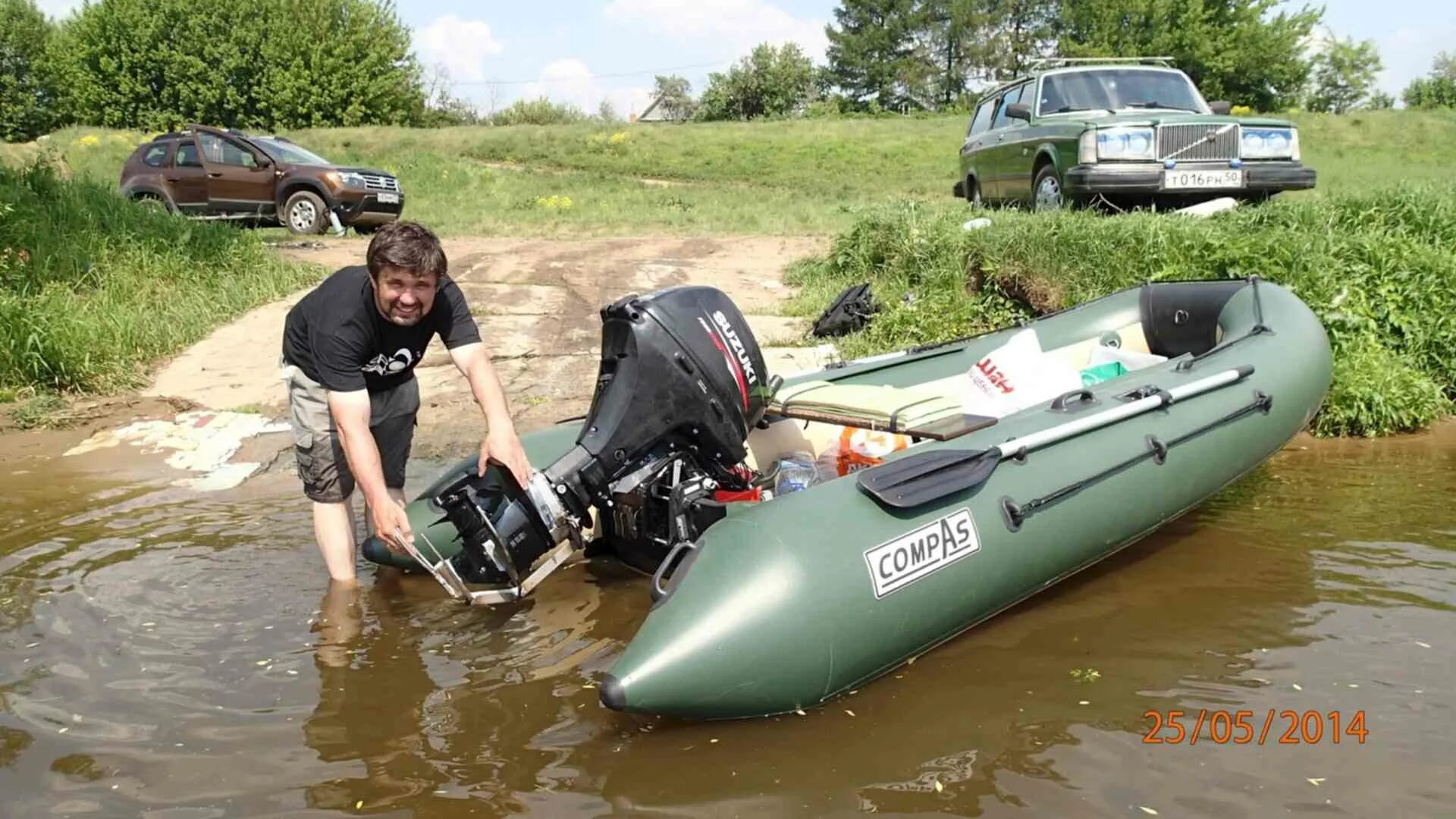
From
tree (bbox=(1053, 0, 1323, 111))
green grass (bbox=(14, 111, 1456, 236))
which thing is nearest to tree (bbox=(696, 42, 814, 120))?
tree (bbox=(1053, 0, 1323, 111))

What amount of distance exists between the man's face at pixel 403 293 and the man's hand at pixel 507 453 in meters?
0.44

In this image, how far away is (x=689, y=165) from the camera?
24531mm

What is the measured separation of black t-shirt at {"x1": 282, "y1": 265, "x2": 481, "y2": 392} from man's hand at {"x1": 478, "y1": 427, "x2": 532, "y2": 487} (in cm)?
40

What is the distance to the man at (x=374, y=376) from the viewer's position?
3270 mm

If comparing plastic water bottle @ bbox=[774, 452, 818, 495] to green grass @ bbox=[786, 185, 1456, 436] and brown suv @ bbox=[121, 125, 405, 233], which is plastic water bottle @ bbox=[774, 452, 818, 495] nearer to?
green grass @ bbox=[786, 185, 1456, 436]

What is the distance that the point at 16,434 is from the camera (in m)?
6.46

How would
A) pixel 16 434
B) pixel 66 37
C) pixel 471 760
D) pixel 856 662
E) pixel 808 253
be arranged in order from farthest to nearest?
pixel 66 37, pixel 808 253, pixel 16 434, pixel 856 662, pixel 471 760

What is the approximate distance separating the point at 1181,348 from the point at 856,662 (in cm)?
350

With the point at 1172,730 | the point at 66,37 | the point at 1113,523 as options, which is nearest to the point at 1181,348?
the point at 1113,523

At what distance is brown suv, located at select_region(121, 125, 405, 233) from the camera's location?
13219 mm

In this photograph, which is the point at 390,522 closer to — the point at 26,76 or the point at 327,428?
the point at 327,428

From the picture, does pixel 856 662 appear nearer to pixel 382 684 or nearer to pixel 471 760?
pixel 471 760

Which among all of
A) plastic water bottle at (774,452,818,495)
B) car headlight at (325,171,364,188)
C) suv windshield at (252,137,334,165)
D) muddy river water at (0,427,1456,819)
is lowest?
muddy river water at (0,427,1456,819)
